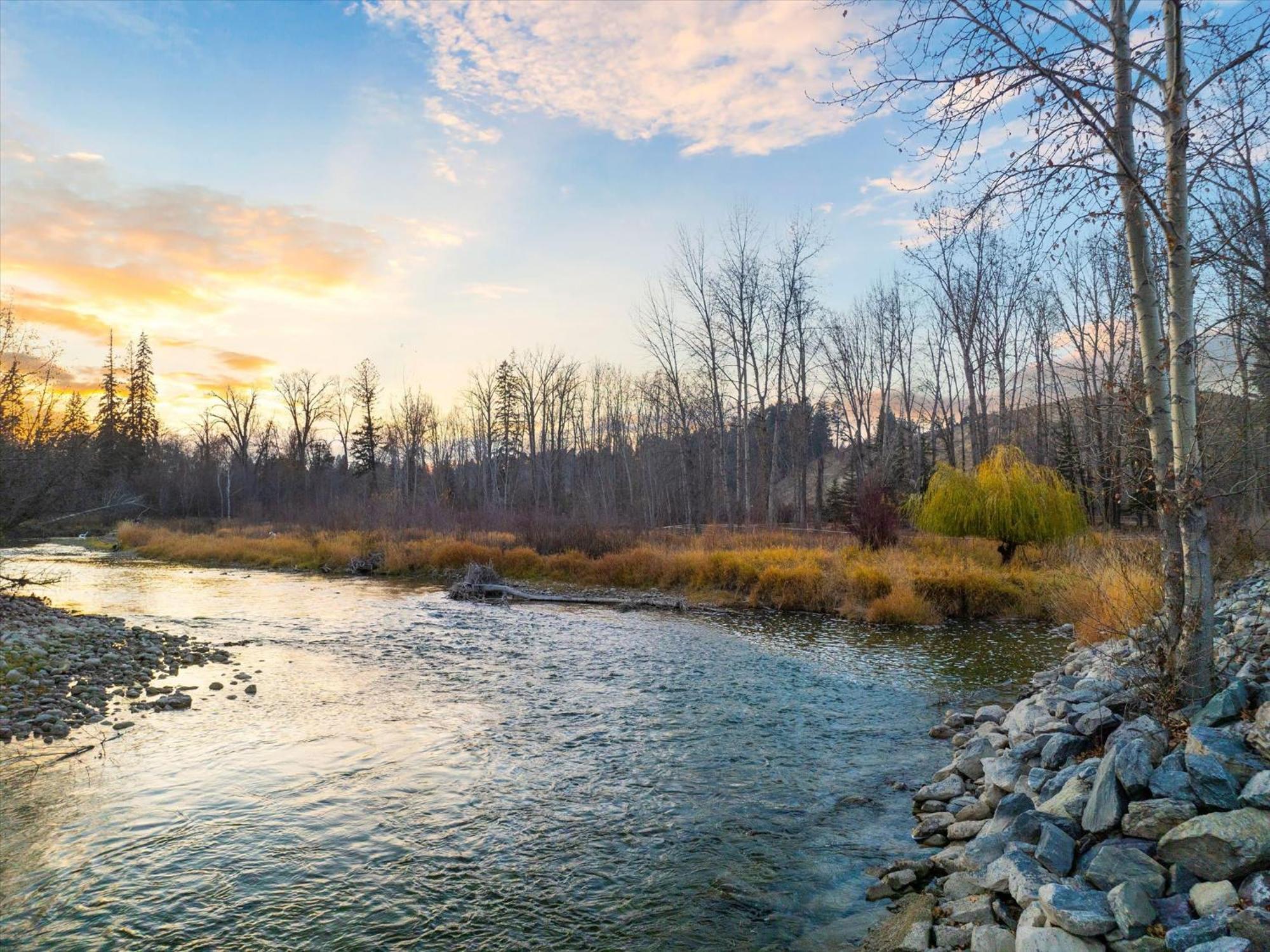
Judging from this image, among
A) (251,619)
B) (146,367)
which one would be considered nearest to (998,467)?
(251,619)

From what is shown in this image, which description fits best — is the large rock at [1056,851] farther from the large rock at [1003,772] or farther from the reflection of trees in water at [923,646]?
the reflection of trees in water at [923,646]

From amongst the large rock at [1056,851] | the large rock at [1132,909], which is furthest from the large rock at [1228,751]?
the large rock at [1132,909]

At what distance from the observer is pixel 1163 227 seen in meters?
4.75

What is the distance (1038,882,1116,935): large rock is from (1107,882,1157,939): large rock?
3cm

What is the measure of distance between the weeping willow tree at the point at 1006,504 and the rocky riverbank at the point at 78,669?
1703 cm

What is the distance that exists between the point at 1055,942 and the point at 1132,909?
36 cm

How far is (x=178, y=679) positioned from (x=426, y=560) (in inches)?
576

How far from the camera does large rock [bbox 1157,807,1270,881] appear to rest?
3158 millimetres

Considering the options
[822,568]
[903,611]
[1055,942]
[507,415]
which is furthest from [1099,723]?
[507,415]

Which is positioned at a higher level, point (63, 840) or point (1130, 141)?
point (1130, 141)

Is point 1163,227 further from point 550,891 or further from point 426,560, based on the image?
point 426,560

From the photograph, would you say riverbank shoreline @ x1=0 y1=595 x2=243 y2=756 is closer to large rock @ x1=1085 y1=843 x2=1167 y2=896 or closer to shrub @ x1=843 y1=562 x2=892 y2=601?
large rock @ x1=1085 y1=843 x2=1167 y2=896


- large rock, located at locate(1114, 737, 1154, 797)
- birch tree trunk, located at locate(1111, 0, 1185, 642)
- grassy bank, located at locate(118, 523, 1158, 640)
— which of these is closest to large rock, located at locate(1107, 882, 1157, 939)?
large rock, located at locate(1114, 737, 1154, 797)

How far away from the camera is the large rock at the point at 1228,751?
3689mm
